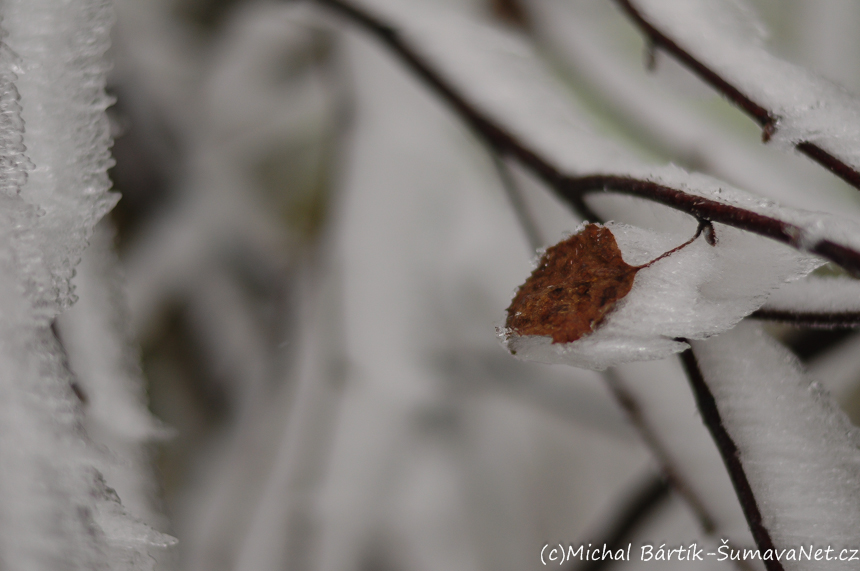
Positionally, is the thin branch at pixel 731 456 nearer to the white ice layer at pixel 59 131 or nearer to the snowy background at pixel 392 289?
the snowy background at pixel 392 289

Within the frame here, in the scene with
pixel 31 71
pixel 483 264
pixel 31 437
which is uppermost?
pixel 483 264

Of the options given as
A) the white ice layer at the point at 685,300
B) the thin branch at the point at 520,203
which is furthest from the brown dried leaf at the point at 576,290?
the thin branch at the point at 520,203

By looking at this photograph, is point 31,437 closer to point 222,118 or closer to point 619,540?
point 619,540

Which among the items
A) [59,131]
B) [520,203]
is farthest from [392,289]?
[59,131]

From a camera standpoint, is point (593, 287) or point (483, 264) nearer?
→ point (593, 287)

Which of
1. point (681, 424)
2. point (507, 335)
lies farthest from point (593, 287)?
point (681, 424)

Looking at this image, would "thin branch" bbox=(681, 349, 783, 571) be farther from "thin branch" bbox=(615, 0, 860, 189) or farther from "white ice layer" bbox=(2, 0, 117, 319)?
"white ice layer" bbox=(2, 0, 117, 319)
